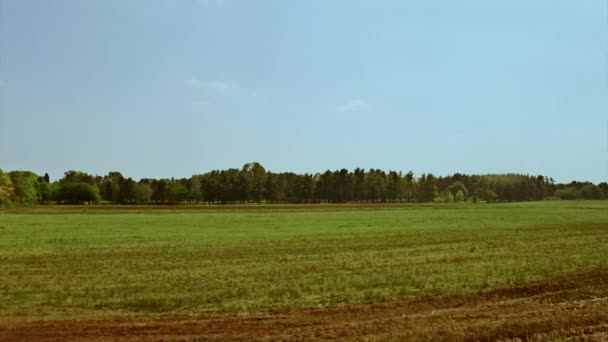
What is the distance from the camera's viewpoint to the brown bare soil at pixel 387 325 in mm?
11133

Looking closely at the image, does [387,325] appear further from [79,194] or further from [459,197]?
[459,197]

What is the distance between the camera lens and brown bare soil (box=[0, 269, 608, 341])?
11.1 m

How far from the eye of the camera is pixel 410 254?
27328 millimetres

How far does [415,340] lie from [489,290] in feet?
24.5

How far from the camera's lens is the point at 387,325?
1210 centimetres

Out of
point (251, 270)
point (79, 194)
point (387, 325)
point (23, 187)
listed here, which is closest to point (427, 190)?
point (79, 194)

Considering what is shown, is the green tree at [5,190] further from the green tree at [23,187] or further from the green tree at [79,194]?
the green tree at [79,194]

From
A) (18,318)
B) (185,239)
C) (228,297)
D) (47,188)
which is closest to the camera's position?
(18,318)

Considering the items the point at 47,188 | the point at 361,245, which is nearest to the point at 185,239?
the point at 361,245

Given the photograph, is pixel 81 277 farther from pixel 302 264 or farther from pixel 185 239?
pixel 185 239

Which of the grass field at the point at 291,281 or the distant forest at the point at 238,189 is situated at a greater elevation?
the distant forest at the point at 238,189

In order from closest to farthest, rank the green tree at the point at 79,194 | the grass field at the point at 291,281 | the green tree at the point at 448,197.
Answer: the grass field at the point at 291,281 < the green tree at the point at 79,194 < the green tree at the point at 448,197

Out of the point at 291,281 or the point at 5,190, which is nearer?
the point at 291,281

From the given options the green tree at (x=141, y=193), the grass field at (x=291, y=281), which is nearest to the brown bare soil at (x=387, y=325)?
the grass field at (x=291, y=281)
